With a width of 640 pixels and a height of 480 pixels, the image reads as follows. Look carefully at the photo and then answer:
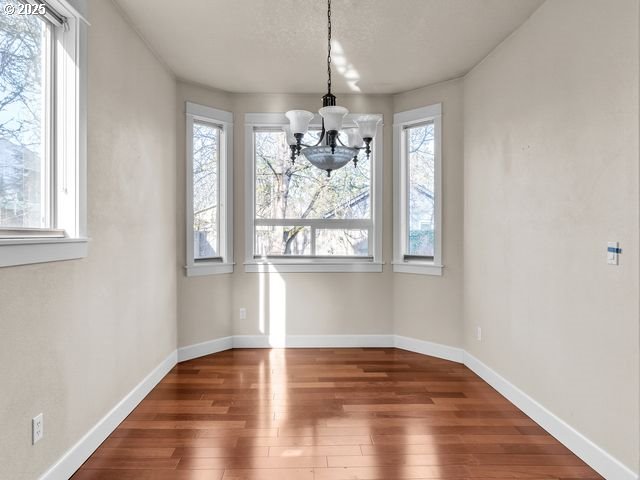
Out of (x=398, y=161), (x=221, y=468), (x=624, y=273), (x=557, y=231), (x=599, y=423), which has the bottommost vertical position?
(x=221, y=468)

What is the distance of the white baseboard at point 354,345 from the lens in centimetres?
216

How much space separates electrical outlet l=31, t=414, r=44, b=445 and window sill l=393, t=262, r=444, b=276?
11.1 feet

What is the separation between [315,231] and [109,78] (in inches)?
99.5

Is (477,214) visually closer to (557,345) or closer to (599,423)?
(557,345)

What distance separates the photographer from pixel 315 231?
459 cm

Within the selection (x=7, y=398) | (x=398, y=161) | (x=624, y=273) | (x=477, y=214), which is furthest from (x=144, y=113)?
(x=624, y=273)

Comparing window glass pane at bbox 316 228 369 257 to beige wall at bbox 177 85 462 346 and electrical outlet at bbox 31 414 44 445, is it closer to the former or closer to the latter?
beige wall at bbox 177 85 462 346

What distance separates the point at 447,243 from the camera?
4.12 m

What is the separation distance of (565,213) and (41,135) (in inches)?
117

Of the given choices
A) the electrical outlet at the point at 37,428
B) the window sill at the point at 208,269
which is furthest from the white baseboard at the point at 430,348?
the electrical outlet at the point at 37,428

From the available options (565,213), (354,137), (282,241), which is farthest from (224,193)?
(565,213)

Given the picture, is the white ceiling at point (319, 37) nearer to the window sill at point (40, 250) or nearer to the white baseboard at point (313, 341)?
the window sill at point (40, 250)

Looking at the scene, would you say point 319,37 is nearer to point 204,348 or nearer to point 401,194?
point 401,194

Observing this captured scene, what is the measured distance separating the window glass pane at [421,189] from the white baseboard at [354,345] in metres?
1.02
